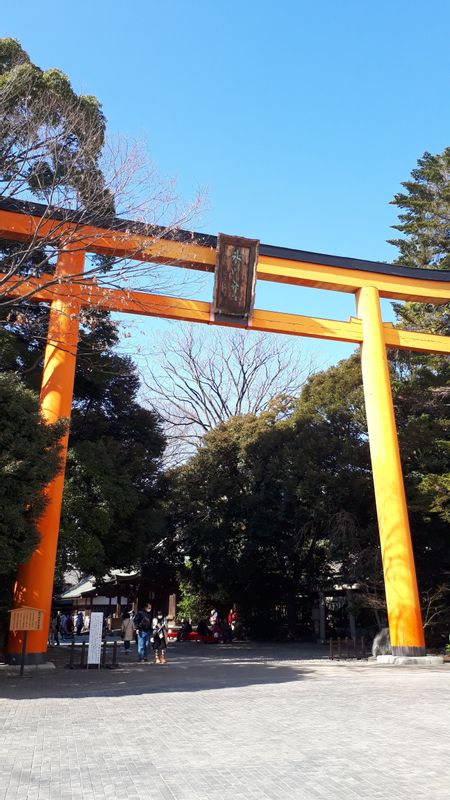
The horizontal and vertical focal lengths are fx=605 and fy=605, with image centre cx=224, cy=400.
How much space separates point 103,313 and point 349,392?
10.0 metres

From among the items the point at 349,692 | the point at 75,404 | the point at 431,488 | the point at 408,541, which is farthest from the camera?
the point at 75,404

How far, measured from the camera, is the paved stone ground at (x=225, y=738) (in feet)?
14.1

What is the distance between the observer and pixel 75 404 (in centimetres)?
1791

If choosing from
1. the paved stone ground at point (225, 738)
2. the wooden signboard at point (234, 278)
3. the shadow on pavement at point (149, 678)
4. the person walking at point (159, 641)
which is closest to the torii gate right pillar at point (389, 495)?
the shadow on pavement at point (149, 678)

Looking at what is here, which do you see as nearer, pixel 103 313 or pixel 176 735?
pixel 176 735

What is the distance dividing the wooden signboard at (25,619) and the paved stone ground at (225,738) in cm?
88

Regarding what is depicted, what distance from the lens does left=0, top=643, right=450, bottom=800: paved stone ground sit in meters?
4.30

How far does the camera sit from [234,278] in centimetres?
1532

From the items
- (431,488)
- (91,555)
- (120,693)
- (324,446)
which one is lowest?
(120,693)

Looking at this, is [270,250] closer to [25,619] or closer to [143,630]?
[143,630]

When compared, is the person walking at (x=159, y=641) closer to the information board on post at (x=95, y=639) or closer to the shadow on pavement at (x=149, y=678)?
the shadow on pavement at (x=149, y=678)

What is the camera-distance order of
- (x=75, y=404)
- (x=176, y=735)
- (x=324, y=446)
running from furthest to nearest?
(x=324, y=446) < (x=75, y=404) < (x=176, y=735)

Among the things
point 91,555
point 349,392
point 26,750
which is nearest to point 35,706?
point 26,750

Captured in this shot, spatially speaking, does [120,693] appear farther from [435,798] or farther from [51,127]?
[51,127]
